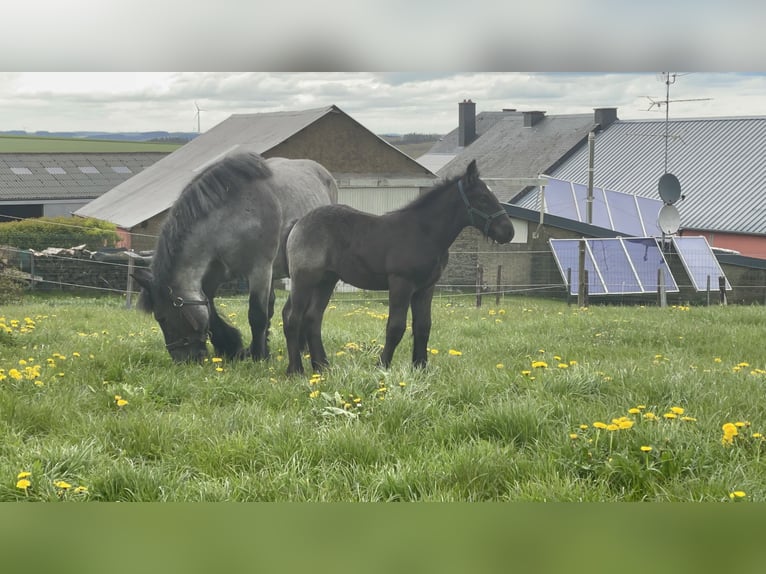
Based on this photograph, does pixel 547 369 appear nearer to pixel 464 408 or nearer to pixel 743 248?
pixel 464 408

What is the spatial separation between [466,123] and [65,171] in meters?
2.79

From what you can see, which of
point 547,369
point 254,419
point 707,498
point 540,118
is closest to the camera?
point 707,498

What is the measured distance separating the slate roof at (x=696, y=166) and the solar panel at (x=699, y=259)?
112 millimetres

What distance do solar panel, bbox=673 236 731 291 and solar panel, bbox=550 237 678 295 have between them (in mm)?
156

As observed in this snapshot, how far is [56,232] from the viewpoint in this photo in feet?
21.7

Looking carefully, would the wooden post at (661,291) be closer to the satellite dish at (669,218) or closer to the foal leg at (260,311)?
the satellite dish at (669,218)

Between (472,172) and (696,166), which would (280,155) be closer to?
(472,172)

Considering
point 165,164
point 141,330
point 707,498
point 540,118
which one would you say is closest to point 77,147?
point 165,164

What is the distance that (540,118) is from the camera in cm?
630

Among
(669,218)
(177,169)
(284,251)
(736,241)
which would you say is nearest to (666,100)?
(669,218)

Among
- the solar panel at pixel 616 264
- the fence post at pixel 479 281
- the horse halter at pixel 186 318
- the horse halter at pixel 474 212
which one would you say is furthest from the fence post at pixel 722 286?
the horse halter at pixel 186 318

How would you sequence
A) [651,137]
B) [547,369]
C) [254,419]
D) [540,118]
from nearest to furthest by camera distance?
[254,419] < [547,369] < [540,118] < [651,137]

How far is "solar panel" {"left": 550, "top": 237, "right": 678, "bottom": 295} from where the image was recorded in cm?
684

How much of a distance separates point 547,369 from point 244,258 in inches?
86.9
